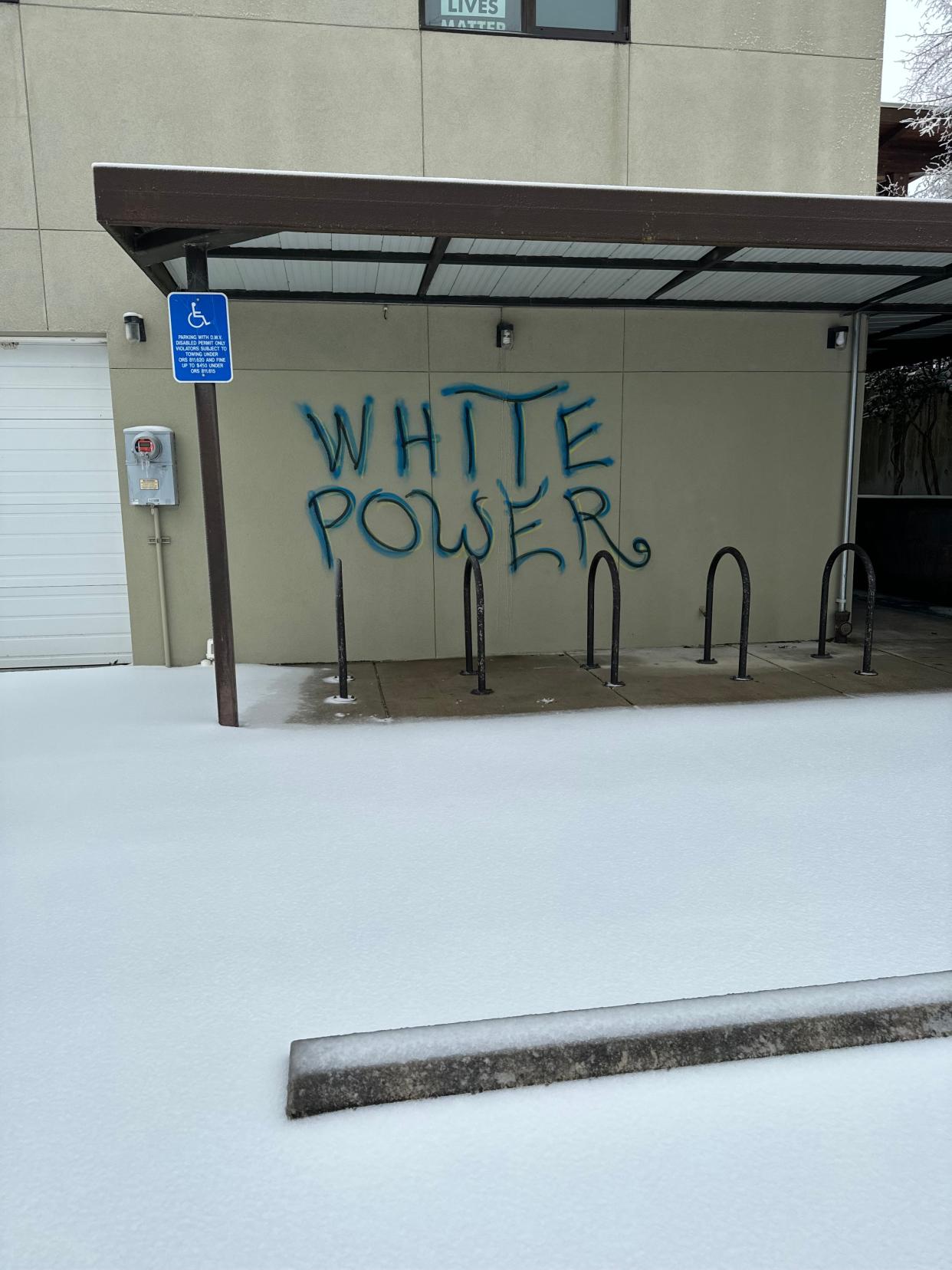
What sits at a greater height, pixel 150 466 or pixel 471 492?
pixel 150 466

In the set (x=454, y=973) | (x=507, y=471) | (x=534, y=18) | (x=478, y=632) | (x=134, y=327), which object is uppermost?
(x=534, y=18)

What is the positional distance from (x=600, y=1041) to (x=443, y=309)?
615 cm

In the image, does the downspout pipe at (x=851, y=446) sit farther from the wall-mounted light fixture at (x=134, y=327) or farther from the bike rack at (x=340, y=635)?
the wall-mounted light fixture at (x=134, y=327)

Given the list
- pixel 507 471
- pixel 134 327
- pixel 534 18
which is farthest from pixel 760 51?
pixel 134 327

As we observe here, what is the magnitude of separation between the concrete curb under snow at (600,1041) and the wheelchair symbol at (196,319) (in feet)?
13.5

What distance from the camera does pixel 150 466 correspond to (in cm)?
697

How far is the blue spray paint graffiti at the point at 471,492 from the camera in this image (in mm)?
7320

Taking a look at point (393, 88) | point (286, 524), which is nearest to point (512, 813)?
point (286, 524)

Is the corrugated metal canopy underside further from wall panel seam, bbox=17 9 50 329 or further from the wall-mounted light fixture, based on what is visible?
wall panel seam, bbox=17 9 50 329

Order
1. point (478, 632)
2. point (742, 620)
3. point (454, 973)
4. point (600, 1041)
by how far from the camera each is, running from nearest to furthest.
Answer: point (600, 1041) → point (454, 973) → point (478, 632) → point (742, 620)

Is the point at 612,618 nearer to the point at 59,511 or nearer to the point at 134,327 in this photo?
the point at 134,327

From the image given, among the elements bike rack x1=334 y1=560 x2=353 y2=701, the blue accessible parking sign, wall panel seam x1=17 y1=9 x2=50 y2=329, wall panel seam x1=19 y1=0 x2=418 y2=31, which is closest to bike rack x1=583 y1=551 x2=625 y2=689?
bike rack x1=334 y1=560 x2=353 y2=701

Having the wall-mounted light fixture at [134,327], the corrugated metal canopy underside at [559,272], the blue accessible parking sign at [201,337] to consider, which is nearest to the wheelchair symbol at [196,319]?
the blue accessible parking sign at [201,337]

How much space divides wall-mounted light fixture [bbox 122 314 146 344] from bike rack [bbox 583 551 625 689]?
390cm
